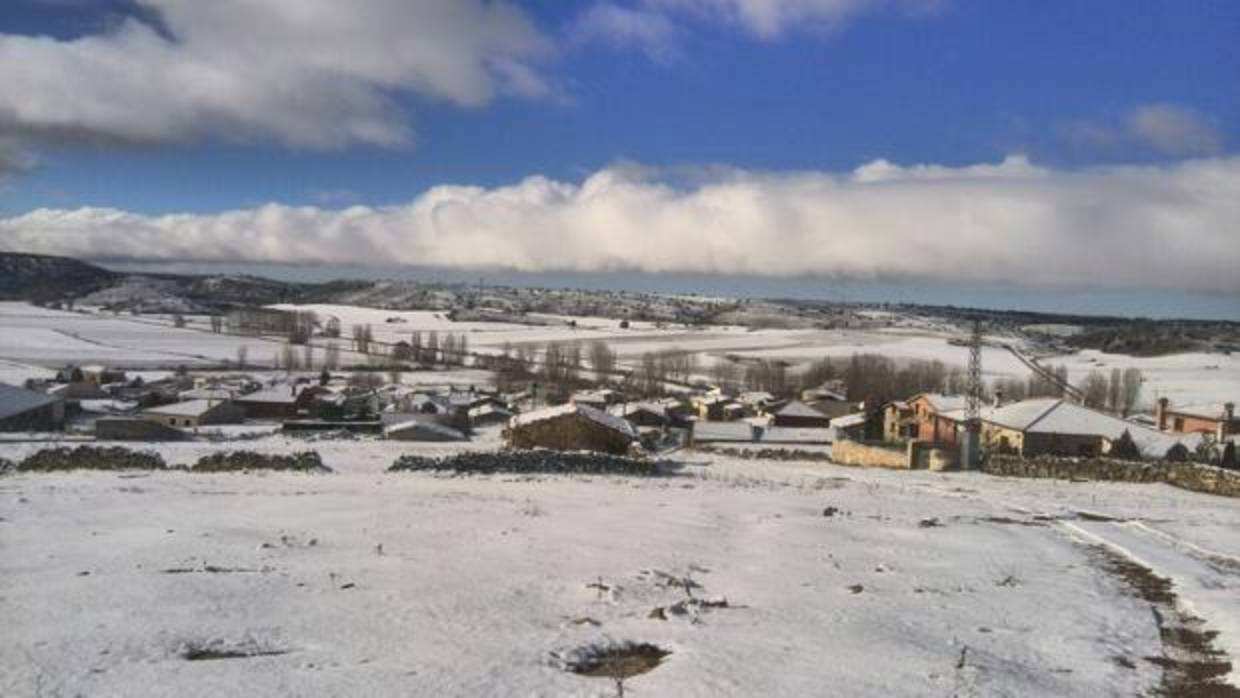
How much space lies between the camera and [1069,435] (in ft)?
165

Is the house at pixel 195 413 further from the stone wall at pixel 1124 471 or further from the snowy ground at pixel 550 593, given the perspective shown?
the stone wall at pixel 1124 471

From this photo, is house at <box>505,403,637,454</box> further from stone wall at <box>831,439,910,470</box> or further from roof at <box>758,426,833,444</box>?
roof at <box>758,426,833,444</box>

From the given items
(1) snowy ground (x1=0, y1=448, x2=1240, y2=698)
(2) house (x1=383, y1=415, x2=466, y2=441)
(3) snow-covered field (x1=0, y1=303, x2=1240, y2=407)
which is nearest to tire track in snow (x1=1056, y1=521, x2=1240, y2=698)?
(1) snowy ground (x1=0, y1=448, x2=1240, y2=698)

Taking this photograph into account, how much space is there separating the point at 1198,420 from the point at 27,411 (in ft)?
242

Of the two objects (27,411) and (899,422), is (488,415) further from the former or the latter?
(27,411)

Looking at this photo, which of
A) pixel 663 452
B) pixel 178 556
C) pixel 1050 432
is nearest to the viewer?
pixel 178 556

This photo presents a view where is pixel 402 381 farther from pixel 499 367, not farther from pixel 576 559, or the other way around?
pixel 576 559

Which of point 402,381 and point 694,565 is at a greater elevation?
point 694,565

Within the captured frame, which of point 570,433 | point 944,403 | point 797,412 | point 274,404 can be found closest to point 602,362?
point 797,412

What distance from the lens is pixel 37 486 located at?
83.5 feet

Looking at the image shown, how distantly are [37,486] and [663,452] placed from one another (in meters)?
32.9

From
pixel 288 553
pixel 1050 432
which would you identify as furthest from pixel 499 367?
pixel 288 553

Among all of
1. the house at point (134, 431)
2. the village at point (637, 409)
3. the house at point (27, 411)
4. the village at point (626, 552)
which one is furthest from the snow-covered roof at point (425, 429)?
the house at point (27, 411)

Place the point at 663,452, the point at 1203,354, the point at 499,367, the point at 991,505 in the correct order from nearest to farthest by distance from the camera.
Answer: the point at 991,505 < the point at 663,452 < the point at 499,367 < the point at 1203,354
